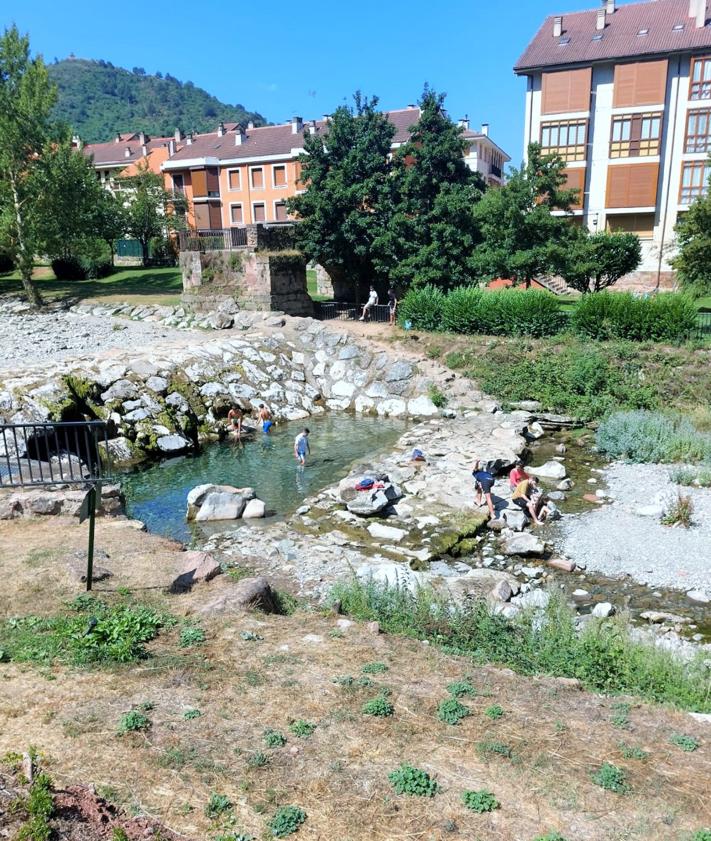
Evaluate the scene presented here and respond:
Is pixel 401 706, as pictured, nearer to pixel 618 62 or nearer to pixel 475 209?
pixel 475 209

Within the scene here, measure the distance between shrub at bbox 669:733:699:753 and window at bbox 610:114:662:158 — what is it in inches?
1583

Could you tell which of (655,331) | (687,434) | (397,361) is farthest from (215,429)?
(655,331)

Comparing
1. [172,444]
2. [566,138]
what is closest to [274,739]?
[172,444]

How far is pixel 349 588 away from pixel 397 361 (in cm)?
1572

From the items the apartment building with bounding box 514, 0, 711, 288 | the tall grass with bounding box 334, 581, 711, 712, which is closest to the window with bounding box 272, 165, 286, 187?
the apartment building with bounding box 514, 0, 711, 288

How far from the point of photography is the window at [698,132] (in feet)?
122

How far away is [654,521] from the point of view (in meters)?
13.2

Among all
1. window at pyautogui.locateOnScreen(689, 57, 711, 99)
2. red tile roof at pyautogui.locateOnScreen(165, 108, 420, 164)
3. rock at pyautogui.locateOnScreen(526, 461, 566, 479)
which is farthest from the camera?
red tile roof at pyautogui.locateOnScreen(165, 108, 420, 164)

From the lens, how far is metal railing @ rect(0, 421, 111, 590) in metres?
8.63

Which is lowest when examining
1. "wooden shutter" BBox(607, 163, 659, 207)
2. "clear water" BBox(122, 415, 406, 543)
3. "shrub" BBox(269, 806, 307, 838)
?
"clear water" BBox(122, 415, 406, 543)

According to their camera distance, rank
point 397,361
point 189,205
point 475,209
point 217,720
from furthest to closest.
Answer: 1. point 189,205
2. point 475,209
3. point 397,361
4. point 217,720

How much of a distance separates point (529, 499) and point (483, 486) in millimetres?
1006

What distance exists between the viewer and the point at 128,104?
167000mm

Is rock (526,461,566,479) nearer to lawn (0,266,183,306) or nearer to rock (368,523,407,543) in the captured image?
rock (368,523,407,543)
